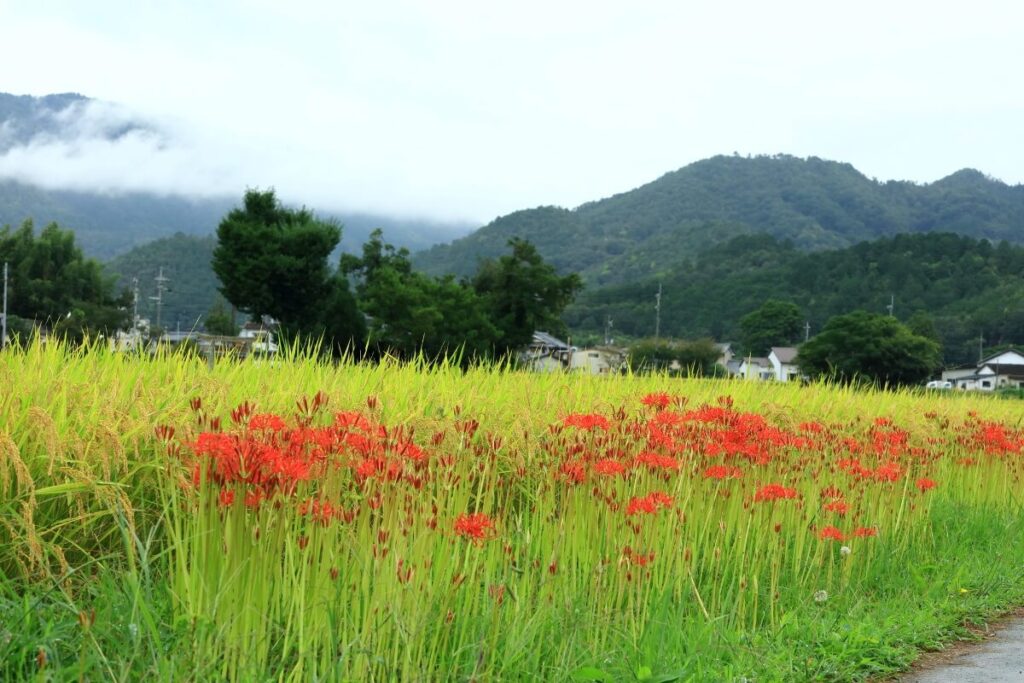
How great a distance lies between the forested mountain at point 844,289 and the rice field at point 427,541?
78.5 metres

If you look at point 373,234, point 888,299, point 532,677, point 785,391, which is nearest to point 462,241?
point 888,299

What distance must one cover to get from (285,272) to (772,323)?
59688mm

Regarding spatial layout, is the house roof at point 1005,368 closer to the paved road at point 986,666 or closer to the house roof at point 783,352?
the house roof at point 783,352

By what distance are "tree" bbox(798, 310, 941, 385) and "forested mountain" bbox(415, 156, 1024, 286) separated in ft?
200

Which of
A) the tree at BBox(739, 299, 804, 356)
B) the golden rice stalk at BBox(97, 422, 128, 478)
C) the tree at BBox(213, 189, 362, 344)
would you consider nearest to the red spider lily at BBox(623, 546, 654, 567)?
the golden rice stalk at BBox(97, 422, 128, 478)

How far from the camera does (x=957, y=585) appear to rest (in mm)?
6188

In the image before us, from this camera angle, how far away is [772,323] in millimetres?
89062

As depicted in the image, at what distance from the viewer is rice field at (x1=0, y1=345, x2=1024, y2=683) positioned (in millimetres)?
3166

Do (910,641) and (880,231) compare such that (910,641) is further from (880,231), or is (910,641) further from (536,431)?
(880,231)

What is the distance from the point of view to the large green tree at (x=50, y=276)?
5962 centimetres

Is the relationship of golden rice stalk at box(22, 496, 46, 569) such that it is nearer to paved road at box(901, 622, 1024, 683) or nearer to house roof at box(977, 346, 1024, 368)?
paved road at box(901, 622, 1024, 683)

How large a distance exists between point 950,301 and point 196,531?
8992 cm

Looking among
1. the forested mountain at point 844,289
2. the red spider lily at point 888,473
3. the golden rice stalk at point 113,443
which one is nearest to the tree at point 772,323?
the forested mountain at point 844,289

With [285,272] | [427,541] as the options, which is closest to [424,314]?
[285,272]
